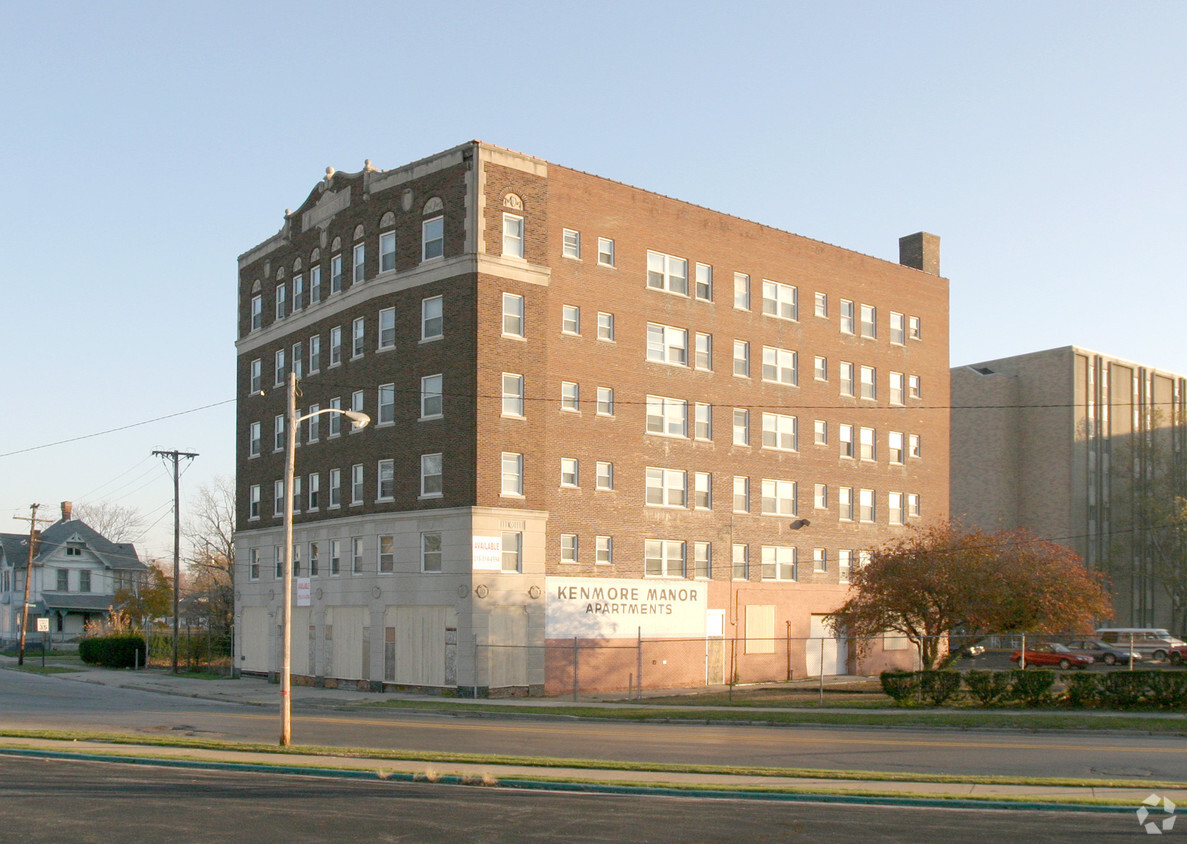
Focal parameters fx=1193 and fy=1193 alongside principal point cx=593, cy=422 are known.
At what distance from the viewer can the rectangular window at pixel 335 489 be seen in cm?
5238

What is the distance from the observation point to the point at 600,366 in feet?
164

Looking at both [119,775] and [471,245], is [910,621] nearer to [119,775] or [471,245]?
[471,245]

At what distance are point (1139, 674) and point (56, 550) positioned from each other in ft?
312

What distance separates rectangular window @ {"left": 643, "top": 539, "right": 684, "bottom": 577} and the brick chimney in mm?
24149

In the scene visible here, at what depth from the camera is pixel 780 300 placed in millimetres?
57688

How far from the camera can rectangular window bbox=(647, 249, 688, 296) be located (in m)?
52.4

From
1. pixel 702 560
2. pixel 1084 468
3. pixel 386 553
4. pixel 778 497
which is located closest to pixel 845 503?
pixel 778 497

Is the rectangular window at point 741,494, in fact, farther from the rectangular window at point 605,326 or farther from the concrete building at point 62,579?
the concrete building at point 62,579

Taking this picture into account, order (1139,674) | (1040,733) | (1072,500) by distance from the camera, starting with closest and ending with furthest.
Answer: (1040,733) → (1139,674) → (1072,500)

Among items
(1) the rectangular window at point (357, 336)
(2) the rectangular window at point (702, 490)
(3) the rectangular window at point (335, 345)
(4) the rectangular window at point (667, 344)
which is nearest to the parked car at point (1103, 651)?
(2) the rectangular window at point (702, 490)

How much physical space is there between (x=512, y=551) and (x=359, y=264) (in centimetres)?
1486

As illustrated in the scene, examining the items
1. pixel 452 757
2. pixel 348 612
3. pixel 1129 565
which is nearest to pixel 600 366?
pixel 348 612

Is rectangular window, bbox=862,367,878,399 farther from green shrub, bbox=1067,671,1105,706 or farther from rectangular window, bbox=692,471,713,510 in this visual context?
green shrub, bbox=1067,671,1105,706

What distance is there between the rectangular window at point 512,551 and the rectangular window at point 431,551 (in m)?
2.53
